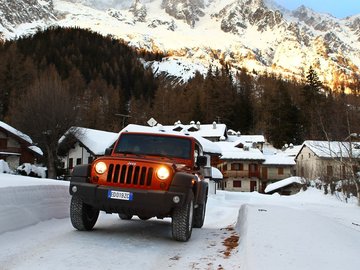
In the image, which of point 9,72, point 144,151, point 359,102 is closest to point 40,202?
point 144,151

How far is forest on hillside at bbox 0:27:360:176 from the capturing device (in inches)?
3285

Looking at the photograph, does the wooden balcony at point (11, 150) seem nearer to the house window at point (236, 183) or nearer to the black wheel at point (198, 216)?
the house window at point (236, 183)

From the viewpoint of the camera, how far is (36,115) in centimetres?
4547

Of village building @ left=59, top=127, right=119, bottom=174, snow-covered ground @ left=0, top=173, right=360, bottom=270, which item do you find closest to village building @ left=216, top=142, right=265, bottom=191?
village building @ left=59, top=127, right=119, bottom=174

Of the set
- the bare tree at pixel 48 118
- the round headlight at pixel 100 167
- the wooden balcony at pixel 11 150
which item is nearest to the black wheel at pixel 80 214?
the round headlight at pixel 100 167

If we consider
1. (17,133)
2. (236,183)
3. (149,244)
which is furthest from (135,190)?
(236,183)

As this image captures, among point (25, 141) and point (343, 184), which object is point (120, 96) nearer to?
point (25, 141)

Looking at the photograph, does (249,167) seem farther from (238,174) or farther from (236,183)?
(236,183)

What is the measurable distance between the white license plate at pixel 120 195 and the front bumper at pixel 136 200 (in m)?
0.03

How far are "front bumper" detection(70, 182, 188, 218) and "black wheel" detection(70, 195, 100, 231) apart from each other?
43 cm

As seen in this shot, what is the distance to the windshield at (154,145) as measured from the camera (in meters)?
8.99

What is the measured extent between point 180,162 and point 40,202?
3090mm

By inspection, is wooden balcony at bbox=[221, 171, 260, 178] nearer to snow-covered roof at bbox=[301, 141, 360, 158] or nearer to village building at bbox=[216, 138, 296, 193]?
village building at bbox=[216, 138, 296, 193]

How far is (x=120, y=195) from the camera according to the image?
7266 millimetres
